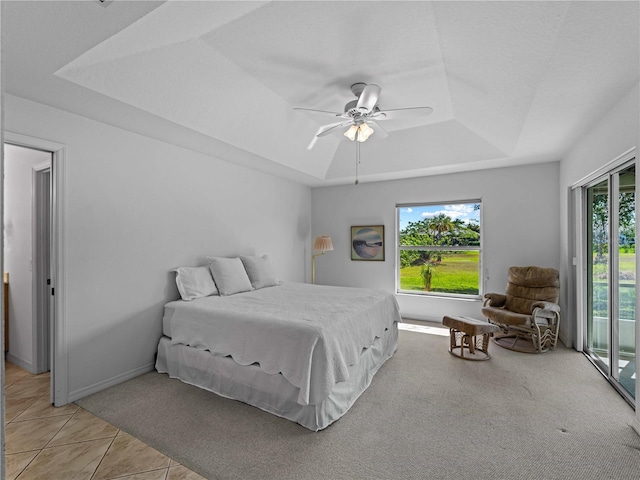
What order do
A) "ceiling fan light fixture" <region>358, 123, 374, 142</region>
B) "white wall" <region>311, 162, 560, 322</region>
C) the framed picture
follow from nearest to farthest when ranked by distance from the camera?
"ceiling fan light fixture" <region>358, 123, 374, 142</region> < "white wall" <region>311, 162, 560, 322</region> < the framed picture

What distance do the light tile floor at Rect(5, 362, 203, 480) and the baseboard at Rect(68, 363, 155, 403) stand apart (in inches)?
4.6

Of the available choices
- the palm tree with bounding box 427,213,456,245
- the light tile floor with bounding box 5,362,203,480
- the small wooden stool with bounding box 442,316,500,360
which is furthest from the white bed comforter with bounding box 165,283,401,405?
the palm tree with bounding box 427,213,456,245

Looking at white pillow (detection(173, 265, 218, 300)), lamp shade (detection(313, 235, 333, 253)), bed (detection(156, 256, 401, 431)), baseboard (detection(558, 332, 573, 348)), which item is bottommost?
baseboard (detection(558, 332, 573, 348))

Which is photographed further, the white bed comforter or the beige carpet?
the white bed comforter

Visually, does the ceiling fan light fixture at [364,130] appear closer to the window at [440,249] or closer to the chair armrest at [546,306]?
the window at [440,249]

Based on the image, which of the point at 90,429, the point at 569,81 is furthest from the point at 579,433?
the point at 90,429

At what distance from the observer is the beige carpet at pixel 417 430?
205 cm

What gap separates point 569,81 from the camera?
246cm

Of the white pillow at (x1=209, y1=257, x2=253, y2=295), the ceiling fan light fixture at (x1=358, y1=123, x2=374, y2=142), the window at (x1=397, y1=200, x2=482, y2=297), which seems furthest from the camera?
the window at (x1=397, y1=200, x2=482, y2=297)

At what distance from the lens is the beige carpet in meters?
2.05

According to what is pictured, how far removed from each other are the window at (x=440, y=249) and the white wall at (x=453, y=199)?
0.15 meters

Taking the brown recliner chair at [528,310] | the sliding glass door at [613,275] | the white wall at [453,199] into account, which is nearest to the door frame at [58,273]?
the white wall at [453,199]

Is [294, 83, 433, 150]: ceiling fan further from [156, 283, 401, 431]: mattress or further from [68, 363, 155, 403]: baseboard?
[68, 363, 155, 403]: baseboard

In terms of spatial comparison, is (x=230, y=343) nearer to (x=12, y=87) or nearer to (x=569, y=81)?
Result: (x=12, y=87)
